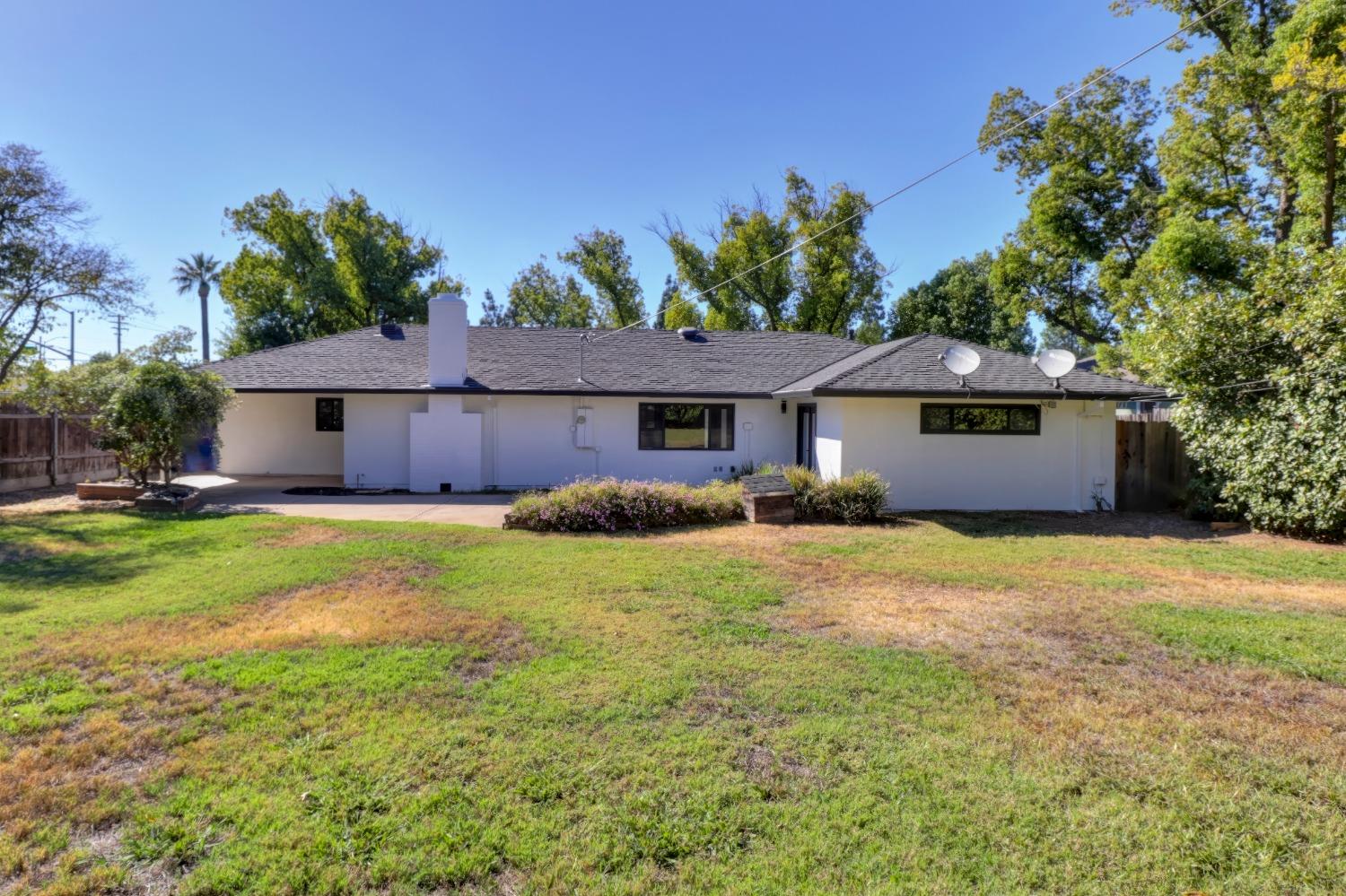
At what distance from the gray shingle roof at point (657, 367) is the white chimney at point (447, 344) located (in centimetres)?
44

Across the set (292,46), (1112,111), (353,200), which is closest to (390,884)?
(292,46)

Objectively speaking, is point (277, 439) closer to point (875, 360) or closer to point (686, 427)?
point (686, 427)

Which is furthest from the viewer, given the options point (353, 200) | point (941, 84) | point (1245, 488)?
point (353, 200)

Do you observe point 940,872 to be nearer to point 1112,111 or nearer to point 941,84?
point 941,84

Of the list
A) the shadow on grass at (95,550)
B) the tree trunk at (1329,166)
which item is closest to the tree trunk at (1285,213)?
the tree trunk at (1329,166)

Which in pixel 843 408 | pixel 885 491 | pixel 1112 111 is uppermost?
pixel 1112 111

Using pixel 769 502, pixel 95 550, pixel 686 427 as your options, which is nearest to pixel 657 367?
pixel 686 427

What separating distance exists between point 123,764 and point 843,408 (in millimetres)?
10777

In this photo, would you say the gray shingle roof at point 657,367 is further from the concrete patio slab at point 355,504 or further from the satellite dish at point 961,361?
the concrete patio slab at point 355,504

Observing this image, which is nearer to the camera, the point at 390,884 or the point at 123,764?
the point at 390,884

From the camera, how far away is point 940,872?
246 cm

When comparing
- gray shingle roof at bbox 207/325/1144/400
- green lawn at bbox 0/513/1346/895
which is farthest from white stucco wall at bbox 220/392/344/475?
green lawn at bbox 0/513/1346/895

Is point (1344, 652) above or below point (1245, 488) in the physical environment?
below

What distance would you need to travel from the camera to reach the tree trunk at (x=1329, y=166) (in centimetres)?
1146
